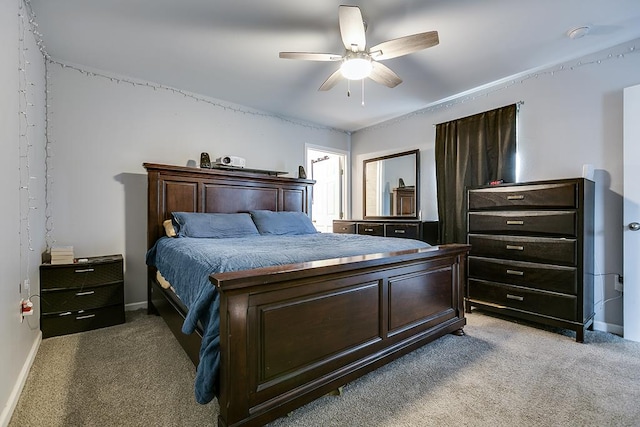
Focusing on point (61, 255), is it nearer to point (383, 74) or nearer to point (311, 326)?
point (311, 326)

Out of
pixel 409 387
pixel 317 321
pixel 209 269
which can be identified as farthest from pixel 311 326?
pixel 409 387

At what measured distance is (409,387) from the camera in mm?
1734

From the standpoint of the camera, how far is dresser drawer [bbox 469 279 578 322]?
2.44m

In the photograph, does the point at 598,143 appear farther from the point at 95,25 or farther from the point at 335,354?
the point at 95,25

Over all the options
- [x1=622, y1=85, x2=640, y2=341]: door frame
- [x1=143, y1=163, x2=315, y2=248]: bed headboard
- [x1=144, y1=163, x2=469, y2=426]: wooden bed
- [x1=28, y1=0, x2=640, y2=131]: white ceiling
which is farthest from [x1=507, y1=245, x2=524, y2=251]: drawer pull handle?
[x1=143, y1=163, x2=315, y2=248]: bed headboard

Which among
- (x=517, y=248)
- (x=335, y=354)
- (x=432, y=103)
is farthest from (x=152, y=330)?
(x=432, y=103)

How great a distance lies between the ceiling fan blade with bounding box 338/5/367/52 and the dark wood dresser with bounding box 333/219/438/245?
238 centimetres

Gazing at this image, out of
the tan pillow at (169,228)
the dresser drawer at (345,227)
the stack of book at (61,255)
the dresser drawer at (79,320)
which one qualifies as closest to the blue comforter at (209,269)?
the tan pillow at (169,228)

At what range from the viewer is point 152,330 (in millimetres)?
2584

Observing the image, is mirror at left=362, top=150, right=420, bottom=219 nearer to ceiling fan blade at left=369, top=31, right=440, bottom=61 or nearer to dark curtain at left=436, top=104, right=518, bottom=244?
dark curtain at left=436, top=104, right=518, bottom=244

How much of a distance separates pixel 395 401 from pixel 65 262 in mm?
2852

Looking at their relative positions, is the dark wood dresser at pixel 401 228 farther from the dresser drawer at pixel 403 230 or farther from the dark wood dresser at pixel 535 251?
the dark wood dresser at pixel 535 251

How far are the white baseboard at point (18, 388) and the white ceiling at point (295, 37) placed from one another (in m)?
2.44

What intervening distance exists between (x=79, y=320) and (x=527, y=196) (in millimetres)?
4139
